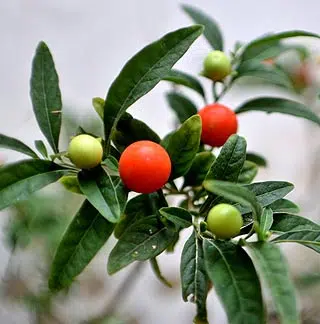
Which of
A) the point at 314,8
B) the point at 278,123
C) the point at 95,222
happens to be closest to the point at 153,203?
the point at 95,222

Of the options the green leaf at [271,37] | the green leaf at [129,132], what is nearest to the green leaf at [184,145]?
the green leaf at [129,132]

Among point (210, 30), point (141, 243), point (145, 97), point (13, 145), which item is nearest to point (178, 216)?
point (141, 243)

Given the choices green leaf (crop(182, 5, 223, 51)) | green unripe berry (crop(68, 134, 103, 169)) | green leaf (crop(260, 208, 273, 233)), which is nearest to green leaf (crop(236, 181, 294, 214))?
green leaf (crop(260, 208, 273, 233))

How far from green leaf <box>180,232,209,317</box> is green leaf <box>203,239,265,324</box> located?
1.1 inches

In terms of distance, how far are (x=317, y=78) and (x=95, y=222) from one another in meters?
0.64

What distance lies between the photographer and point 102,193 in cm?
41

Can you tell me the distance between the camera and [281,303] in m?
0.33

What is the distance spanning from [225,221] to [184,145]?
0.10 m

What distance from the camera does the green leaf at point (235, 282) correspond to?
0.36 metres

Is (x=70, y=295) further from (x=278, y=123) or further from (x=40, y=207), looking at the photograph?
(x=278, y=123)

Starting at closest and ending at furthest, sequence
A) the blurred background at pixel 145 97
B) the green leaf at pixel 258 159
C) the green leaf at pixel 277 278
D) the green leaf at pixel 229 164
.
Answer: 1. the green leaf at pixel 277 278
2. the green leaf at pixel 229 164
3. the green leaf at pixel 258 159
4. the blurred background at pixel 145 97

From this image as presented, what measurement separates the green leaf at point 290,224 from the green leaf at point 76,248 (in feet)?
0.42

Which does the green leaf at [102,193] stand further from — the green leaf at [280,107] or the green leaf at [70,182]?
the green leaf at [280,107]

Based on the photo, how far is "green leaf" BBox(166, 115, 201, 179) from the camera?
450 millimetres
